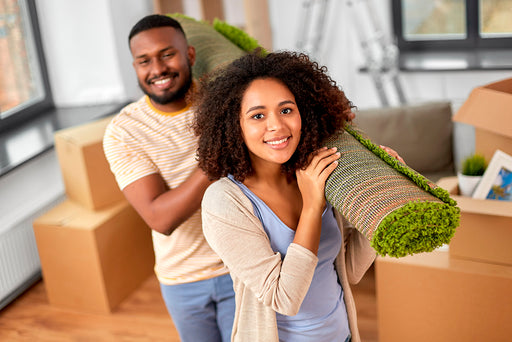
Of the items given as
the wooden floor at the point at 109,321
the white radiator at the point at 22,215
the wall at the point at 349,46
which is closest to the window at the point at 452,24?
the wall at the point at 349,46

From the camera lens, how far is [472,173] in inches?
76.6

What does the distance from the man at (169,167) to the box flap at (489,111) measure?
892 mm

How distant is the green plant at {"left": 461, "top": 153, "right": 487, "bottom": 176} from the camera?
1.93m

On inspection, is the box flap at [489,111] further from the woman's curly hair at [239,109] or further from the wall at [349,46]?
the wall at [349,46]

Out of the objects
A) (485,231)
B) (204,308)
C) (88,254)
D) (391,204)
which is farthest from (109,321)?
(391,204)

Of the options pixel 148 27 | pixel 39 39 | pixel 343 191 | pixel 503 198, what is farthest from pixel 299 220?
pixel 39 39

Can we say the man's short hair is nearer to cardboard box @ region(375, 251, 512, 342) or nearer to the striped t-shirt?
the striped t-shirt

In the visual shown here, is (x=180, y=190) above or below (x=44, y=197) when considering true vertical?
above

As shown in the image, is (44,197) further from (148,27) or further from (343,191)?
(343,191)

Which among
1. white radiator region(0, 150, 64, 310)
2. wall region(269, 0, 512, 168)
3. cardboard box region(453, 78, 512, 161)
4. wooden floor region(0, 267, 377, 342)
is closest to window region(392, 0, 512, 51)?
wall region(269, 0, 512, 168)

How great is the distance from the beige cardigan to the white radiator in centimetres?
199

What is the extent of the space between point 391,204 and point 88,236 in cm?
204

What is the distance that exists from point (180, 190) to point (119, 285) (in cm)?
164

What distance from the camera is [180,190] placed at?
1456 mm
